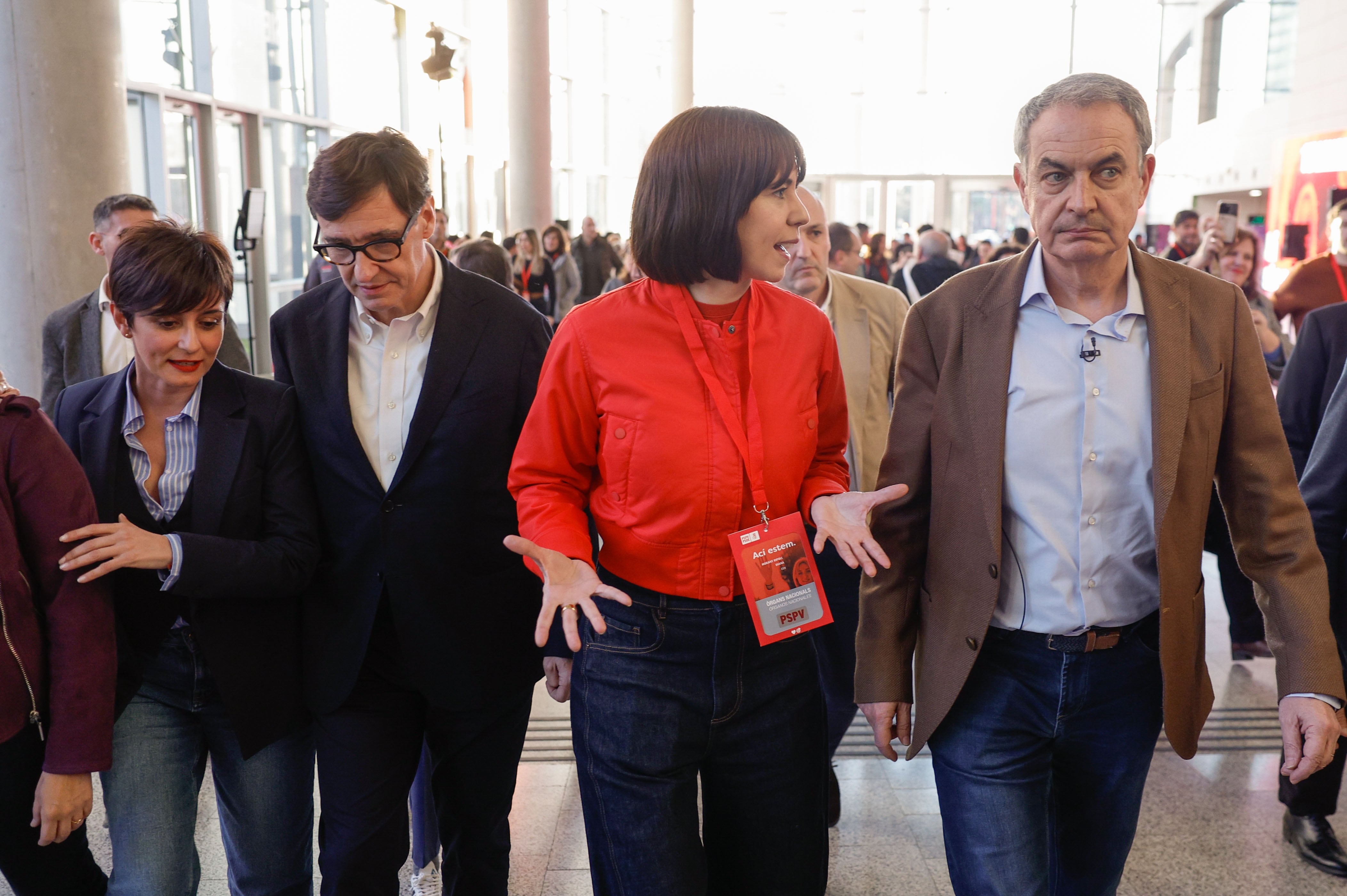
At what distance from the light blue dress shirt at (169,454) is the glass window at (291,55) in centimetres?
1189

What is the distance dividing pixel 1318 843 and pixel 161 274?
3.33m

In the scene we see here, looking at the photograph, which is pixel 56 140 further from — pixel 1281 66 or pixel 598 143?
pixel 598 143

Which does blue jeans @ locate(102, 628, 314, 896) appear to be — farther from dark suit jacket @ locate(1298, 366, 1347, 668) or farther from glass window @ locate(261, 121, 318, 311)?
glass window @ locate(261, 121, 318, 311)

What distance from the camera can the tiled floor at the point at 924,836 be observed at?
10.1 feet

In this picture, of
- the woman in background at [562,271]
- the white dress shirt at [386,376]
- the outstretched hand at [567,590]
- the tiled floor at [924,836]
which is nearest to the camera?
the outstretched hand at [567,590]

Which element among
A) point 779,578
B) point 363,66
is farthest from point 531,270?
point 779,578

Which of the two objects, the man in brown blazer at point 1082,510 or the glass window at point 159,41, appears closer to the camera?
the man in brown blazer at point 1082,510

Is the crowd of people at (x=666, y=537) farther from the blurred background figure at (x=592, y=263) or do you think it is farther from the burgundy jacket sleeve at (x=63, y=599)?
the blurred background figure at (x=592, y=263)

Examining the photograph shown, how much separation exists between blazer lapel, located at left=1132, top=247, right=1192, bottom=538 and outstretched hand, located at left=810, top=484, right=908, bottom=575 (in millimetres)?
412

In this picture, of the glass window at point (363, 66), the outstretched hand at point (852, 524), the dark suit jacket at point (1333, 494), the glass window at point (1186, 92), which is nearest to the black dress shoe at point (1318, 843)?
the dark suit jacket at point (1333, 494)

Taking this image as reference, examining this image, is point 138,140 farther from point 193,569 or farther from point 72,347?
point 193,569

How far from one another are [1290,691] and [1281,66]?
2311 cm

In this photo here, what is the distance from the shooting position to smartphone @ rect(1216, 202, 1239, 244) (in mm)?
5953

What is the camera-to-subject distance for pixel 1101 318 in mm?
1924
